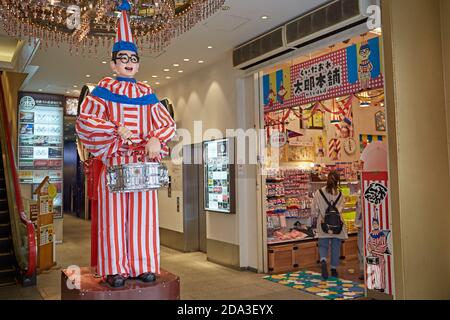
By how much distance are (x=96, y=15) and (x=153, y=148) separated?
148cm

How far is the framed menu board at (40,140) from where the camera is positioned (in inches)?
386

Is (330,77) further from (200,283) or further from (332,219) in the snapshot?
(200,283)

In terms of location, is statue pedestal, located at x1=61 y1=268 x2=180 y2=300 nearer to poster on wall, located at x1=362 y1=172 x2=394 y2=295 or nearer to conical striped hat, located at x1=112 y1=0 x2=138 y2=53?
conical striped hat, located at x1=112 y1=0 x2=138 y2=53

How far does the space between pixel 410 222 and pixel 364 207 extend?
1170 mm

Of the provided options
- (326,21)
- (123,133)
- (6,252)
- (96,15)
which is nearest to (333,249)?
(326,21)

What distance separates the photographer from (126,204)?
108 inches

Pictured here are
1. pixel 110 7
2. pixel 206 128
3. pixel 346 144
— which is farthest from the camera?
pixel 346 144

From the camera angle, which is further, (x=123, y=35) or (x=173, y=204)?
(x=173, y=204)

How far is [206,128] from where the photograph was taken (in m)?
7.87

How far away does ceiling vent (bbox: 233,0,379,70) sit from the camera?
15.3ft

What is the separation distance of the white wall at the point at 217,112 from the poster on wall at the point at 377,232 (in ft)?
7.52

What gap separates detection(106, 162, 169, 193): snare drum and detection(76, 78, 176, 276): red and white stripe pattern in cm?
15

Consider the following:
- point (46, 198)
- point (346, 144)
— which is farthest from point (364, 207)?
point (46, 198)
